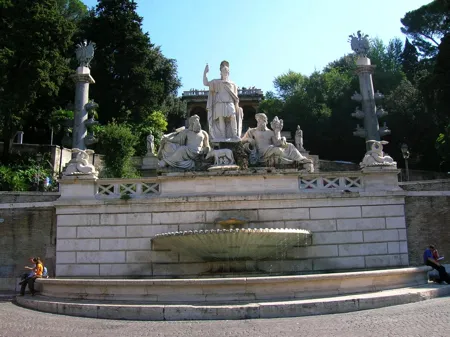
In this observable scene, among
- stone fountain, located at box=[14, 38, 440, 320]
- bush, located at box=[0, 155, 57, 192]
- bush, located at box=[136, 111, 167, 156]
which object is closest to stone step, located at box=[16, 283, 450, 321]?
stone fountain, located at box=[14, 38, 440, 320]

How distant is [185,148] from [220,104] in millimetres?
2139

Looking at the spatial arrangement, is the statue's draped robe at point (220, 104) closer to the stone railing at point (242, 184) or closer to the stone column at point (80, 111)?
the stone railing at point (242, 184)

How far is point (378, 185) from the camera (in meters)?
15.9

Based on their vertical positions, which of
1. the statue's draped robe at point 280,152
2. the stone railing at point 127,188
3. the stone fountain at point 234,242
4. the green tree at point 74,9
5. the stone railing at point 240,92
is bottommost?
the stone fountain at point 234,242

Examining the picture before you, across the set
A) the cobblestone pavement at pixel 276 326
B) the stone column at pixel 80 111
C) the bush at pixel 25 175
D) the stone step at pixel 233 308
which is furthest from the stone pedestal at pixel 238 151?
the bush at pixel 25 175

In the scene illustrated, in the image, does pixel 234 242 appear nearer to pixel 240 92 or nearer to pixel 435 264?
pixel 435 264

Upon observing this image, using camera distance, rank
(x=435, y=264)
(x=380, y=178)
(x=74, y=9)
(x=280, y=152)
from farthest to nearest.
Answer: (x=74, y=9), (x=280, y=152), (x=380, y=178), (x=435, y=264)

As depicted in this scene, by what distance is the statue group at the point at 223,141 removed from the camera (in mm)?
16469

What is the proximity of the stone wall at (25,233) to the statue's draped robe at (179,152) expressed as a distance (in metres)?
4.29

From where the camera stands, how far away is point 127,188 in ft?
52.6

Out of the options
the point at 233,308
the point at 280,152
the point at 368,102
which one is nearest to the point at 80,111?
the point at 280,152

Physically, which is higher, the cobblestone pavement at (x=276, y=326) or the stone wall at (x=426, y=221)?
the stone wall at (x=426, y=221)

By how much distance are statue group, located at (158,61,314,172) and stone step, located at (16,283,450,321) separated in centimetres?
661

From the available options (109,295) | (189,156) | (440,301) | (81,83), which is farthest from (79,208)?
(81,83)
